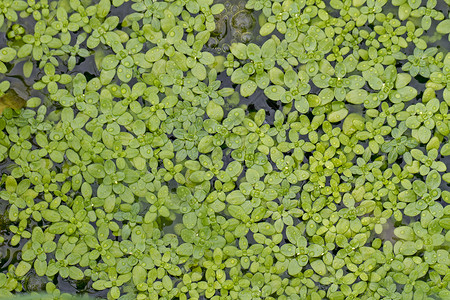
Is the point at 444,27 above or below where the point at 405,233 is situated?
above

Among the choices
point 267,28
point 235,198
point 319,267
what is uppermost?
point 267,28

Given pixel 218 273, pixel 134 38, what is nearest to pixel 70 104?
pixel 134 38

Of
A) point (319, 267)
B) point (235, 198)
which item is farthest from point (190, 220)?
point (319, 267)

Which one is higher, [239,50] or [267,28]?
[267,28]

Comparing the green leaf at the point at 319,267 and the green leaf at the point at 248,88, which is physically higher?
the green leaf at the point at 248,88

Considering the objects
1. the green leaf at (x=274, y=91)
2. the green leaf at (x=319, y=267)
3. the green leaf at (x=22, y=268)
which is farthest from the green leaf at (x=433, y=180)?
the green leaf at (x=22, y=268)

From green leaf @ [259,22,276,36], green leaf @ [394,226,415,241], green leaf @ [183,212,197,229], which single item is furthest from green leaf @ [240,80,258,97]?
green leaf @ [394,226,415,241]

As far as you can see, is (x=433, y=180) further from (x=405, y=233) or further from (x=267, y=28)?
(x=267, y=28)

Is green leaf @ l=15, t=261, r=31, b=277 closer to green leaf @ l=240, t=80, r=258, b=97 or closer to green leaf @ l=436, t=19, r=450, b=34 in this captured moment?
green leaf @ l=240, t=80, r=258, b=97

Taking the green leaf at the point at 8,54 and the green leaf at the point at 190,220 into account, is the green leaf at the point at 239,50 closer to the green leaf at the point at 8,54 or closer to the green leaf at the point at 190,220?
the green leaf at the point at 190,220

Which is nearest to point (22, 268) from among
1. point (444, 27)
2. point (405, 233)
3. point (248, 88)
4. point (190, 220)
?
point (190, 220)

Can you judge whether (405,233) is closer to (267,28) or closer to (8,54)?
(267,28)
